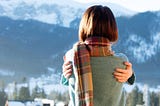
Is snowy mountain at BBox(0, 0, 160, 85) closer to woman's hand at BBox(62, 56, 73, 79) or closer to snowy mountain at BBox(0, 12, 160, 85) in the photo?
snowy mountain at BBox(0, 12, 160, 85)

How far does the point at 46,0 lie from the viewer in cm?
3597

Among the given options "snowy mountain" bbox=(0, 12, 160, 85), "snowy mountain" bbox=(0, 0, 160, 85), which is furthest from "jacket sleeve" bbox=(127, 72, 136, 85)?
"snowy mountain" bbox=(0, 0, 160, 85)

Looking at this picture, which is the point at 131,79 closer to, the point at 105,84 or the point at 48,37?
the point at 105,84

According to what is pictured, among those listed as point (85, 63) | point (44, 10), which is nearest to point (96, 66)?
point (85, 63)

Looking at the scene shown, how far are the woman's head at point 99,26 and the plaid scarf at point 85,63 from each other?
0.04ft

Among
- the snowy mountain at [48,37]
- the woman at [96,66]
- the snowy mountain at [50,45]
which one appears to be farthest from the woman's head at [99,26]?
the snowy mountain at [48,37]

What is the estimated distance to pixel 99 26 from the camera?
1.09m

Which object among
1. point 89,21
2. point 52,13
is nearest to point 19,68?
point 52,13

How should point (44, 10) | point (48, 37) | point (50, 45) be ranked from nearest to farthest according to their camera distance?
1. point (50, 45)
2. point (48, 37)
3. point (44, 10)

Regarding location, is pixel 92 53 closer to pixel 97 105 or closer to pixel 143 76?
pixel 97 105

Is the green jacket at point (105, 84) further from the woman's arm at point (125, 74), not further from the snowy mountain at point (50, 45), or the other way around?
the snowy mountain at point (50, 45)

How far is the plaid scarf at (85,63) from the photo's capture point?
104cm

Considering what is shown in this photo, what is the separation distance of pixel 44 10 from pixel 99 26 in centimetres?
3482

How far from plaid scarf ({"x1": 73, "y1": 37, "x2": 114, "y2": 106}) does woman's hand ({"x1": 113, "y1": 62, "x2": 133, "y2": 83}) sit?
0.13 feet
